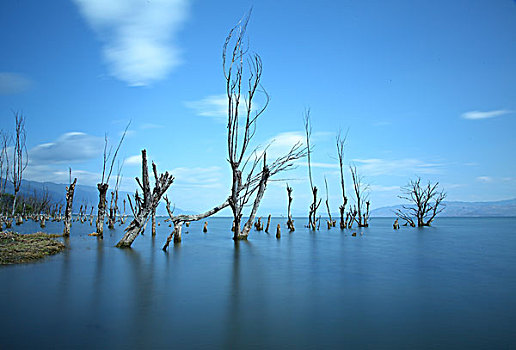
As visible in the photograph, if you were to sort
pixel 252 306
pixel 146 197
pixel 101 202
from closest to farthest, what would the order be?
pixel 252 306
pixel 146 197
pixel 101 202

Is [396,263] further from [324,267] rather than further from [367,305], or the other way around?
[367,305]

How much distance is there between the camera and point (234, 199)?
18750 mm

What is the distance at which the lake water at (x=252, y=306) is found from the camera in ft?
15.8

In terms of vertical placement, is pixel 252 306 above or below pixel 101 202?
below

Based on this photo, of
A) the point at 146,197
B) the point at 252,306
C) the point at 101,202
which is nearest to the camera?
the point at 252,306

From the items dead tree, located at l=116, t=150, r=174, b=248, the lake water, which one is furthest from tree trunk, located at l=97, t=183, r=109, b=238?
the lake water

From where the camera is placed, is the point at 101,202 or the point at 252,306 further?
the point at 101,202

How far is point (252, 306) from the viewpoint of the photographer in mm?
6500

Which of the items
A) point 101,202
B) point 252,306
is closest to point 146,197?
point 101,202

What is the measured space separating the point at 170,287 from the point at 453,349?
5.73 metres

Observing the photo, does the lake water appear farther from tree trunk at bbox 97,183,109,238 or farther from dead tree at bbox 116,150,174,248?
tree trunk at bbox 97,183,109,238

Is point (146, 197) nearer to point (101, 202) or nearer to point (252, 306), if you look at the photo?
point (101, 202)

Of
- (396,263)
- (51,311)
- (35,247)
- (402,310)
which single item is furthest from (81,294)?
(396,263)

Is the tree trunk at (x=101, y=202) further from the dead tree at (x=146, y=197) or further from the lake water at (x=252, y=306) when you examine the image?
the lake water at (x=252, y=306)
